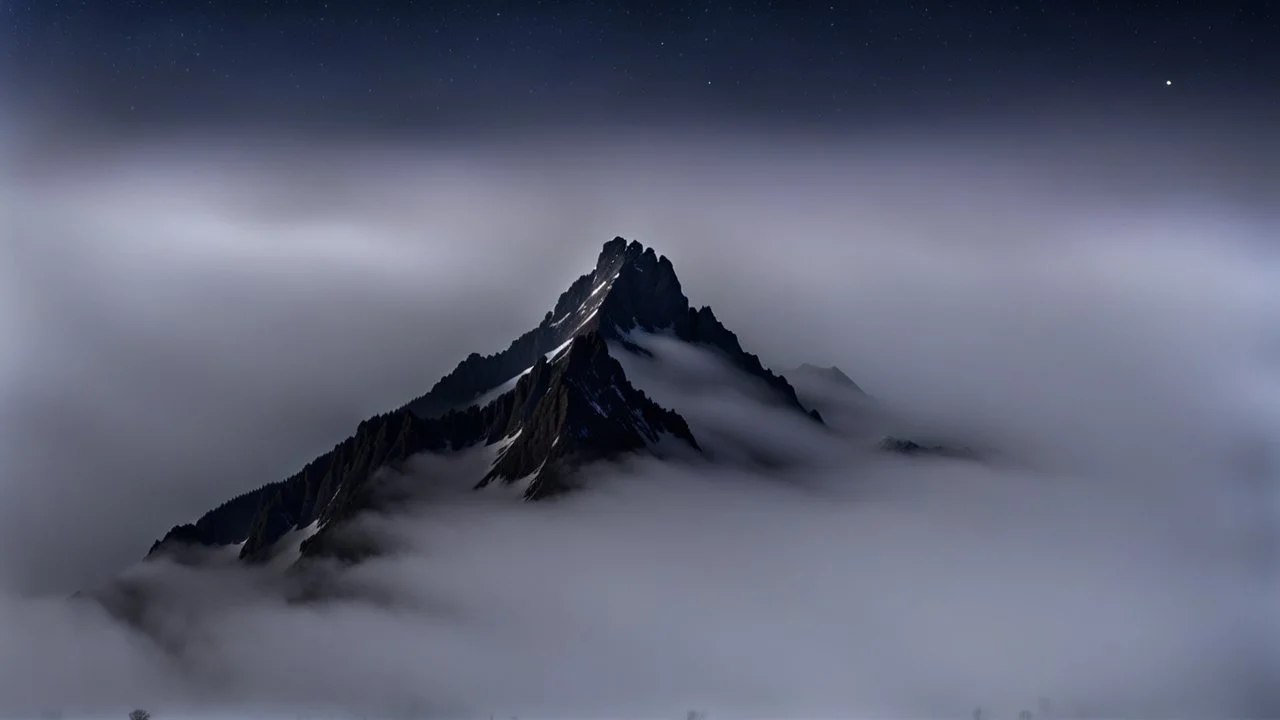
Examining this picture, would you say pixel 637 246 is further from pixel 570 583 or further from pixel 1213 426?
pixel 1213 426

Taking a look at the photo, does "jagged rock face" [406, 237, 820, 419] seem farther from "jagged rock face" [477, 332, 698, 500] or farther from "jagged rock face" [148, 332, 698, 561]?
"jagged rock face" [477, 332, 698, 500]

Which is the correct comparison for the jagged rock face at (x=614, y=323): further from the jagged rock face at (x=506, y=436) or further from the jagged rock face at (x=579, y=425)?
the jagged rock face at (x=579, y=425)

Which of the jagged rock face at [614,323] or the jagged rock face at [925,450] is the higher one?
the jagged rock face at [614,323]

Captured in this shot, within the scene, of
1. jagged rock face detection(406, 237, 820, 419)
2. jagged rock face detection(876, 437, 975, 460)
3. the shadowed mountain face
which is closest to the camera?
the shadowed mountain face

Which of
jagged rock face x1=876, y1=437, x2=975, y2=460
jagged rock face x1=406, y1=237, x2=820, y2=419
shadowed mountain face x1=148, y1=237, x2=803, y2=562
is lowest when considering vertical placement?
shadowed mountain face x1=148, y1=237, x2=803, y2=562

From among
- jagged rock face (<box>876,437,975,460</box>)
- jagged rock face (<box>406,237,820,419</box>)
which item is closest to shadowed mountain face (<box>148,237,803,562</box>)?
jagged rock face (<box>406,237,820,419</box>)

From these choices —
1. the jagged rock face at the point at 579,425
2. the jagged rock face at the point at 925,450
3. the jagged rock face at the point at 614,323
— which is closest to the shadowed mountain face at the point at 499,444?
the jagged rock face at the point at 579,425

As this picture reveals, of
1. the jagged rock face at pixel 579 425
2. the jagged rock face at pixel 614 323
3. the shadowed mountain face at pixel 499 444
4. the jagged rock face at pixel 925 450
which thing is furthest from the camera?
the jagged rock face at pixel 614 323

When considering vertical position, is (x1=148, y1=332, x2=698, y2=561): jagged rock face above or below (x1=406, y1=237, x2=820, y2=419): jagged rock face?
below

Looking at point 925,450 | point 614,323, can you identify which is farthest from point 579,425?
point 614,323

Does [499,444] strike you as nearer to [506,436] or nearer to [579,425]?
[506,436]

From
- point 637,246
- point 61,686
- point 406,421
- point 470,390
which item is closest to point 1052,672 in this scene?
point 61,686
